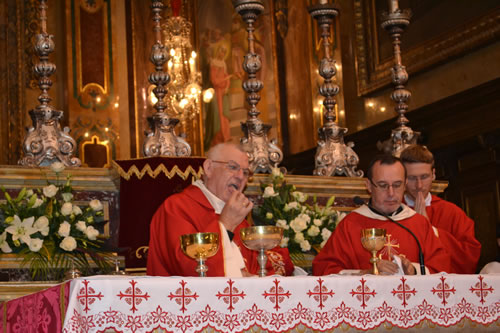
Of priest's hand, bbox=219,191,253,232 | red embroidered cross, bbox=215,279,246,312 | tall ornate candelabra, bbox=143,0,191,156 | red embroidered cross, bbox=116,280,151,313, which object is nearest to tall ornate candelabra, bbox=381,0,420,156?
tall ornate candelabra, bbox=143,0,191,156

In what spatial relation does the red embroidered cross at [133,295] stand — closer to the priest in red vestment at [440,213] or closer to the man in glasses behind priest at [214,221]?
the man in glasses behind priest at [214,221]

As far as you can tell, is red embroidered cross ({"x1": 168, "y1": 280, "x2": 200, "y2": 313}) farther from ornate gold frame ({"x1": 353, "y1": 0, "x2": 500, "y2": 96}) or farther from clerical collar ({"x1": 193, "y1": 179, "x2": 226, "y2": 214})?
ornate gold frame ({"x1": 353, "y1": 0, "x2": 500, "y2": 96})

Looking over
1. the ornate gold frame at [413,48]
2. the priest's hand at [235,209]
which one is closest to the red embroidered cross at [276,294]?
the priest's hand at [235,209]

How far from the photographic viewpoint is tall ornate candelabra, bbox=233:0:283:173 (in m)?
6.48

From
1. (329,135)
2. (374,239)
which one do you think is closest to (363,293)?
(374,239)

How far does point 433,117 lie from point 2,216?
5009mm

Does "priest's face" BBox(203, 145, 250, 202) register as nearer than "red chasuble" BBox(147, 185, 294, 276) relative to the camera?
No

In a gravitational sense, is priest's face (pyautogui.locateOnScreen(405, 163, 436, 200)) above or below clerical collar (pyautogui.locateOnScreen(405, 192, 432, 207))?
above

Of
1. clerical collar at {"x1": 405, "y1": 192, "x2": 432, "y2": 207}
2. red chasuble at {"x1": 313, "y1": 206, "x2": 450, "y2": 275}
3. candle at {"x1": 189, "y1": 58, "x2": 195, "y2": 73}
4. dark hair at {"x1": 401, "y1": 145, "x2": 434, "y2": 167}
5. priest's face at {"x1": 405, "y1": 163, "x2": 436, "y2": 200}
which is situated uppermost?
candle at {"x1": 189, "y1": 58, "x2": 195, "y2": 73}

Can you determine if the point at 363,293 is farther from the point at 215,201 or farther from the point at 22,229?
the point at 22,229

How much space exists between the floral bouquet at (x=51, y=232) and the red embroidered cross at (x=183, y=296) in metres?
2.02

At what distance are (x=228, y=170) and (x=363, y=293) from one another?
5.14ft

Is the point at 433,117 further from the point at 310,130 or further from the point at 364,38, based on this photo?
the point at 310,130

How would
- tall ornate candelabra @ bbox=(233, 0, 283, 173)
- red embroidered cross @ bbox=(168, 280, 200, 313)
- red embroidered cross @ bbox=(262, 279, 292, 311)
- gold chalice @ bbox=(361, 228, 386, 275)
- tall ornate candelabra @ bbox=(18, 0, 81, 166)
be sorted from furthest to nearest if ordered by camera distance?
tall ornate candelabra @ bbox=(233, 0, 283, 173), tall ornate candelabra @ bbox=(18, 0, 81, 166), gold chalice @ bbox=(361, 228, 386, 275), red embroidered cross @ bbox=(262, 279, 292, 311), red embroidered cross @ bbox=(168, 280, 200, 313)
